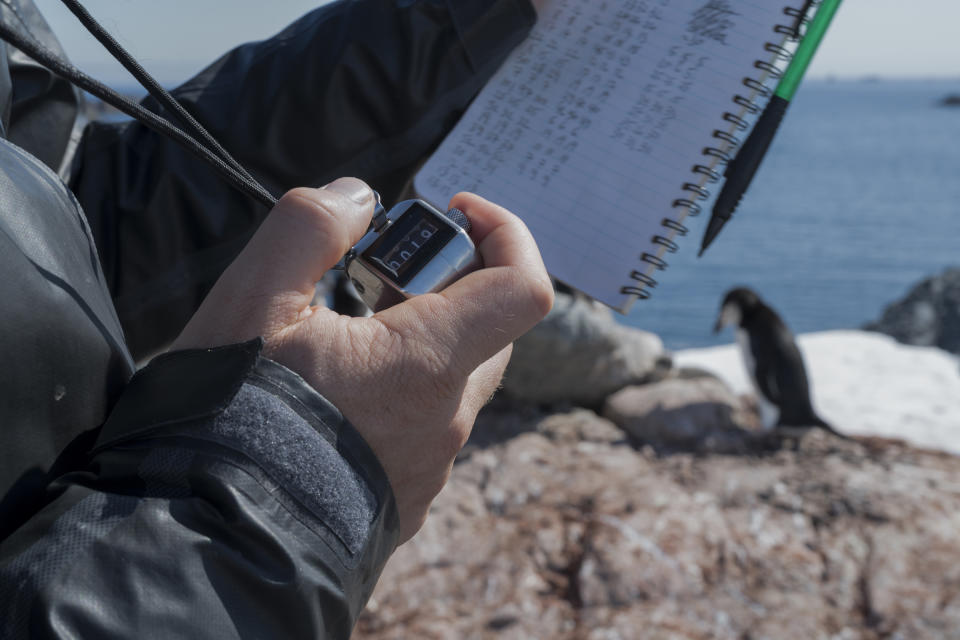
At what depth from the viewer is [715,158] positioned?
1.15 m

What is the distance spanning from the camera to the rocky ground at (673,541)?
92.7 inches

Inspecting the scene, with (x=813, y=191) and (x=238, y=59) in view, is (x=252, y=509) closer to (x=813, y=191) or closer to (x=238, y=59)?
(x=238, y=59)

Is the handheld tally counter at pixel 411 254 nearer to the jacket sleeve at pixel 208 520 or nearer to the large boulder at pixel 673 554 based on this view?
the jacket sleeve at pixel 208 520

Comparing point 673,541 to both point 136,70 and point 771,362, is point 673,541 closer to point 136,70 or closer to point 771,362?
point 136,70

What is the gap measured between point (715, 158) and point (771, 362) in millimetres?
3906

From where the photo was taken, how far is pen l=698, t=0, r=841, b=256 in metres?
1.24

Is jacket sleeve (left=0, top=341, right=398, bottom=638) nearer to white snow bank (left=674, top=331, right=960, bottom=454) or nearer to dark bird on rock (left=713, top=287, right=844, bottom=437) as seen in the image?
dark bird on rock (left=713, top=287, right=844, bottom=437)

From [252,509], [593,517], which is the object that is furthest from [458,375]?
[593,517]

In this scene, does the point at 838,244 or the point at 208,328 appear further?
the point at 838,244

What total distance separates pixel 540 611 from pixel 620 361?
215 cm

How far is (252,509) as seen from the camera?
64cm

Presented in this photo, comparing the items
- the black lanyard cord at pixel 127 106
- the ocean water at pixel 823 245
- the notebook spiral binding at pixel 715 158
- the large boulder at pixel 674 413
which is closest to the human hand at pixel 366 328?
the black lanyard cord at pixel 127 106

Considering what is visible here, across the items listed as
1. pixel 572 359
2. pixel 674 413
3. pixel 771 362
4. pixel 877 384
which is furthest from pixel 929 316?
pixel 572 359

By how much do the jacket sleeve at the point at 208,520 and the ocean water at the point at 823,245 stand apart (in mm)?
5944
